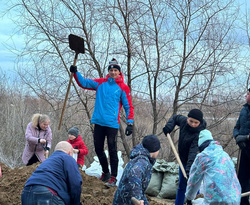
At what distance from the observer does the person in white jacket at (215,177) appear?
3342mm

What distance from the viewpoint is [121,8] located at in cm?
770

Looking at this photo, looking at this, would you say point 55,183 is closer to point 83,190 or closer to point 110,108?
point 83,190

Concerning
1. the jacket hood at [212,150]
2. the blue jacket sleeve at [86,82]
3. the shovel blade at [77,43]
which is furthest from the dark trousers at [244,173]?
the shovel blade at [77,43]

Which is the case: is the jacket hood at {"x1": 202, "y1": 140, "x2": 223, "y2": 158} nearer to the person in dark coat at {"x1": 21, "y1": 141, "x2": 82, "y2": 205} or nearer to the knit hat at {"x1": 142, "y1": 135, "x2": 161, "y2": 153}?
the knit hat at {"x1": 142, "y1": 135, "x2": 161, "y2": 153}

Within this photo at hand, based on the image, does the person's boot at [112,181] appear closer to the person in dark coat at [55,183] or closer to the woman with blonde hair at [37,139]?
the woman with blonde hair at [37,139]

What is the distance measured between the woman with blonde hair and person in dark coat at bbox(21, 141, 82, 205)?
2.87 metres

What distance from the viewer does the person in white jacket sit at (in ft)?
11.0

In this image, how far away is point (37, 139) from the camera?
6.26m

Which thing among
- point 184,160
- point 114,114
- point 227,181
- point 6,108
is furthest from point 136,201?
point 6,108

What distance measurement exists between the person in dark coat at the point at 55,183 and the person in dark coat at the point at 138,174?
0.48m

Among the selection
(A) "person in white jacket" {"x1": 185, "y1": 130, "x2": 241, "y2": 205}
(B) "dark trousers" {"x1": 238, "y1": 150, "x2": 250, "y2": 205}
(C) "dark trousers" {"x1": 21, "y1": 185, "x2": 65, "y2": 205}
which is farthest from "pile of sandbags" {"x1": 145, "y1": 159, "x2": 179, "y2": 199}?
(C) "dark trousers" {"x1": 21, "y1": 185, "x2": 65, "y2": 205}

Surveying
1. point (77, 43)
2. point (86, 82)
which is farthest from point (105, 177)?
point (77, 43)

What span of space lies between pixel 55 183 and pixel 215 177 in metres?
1.61

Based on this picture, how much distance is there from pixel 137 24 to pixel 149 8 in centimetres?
47
